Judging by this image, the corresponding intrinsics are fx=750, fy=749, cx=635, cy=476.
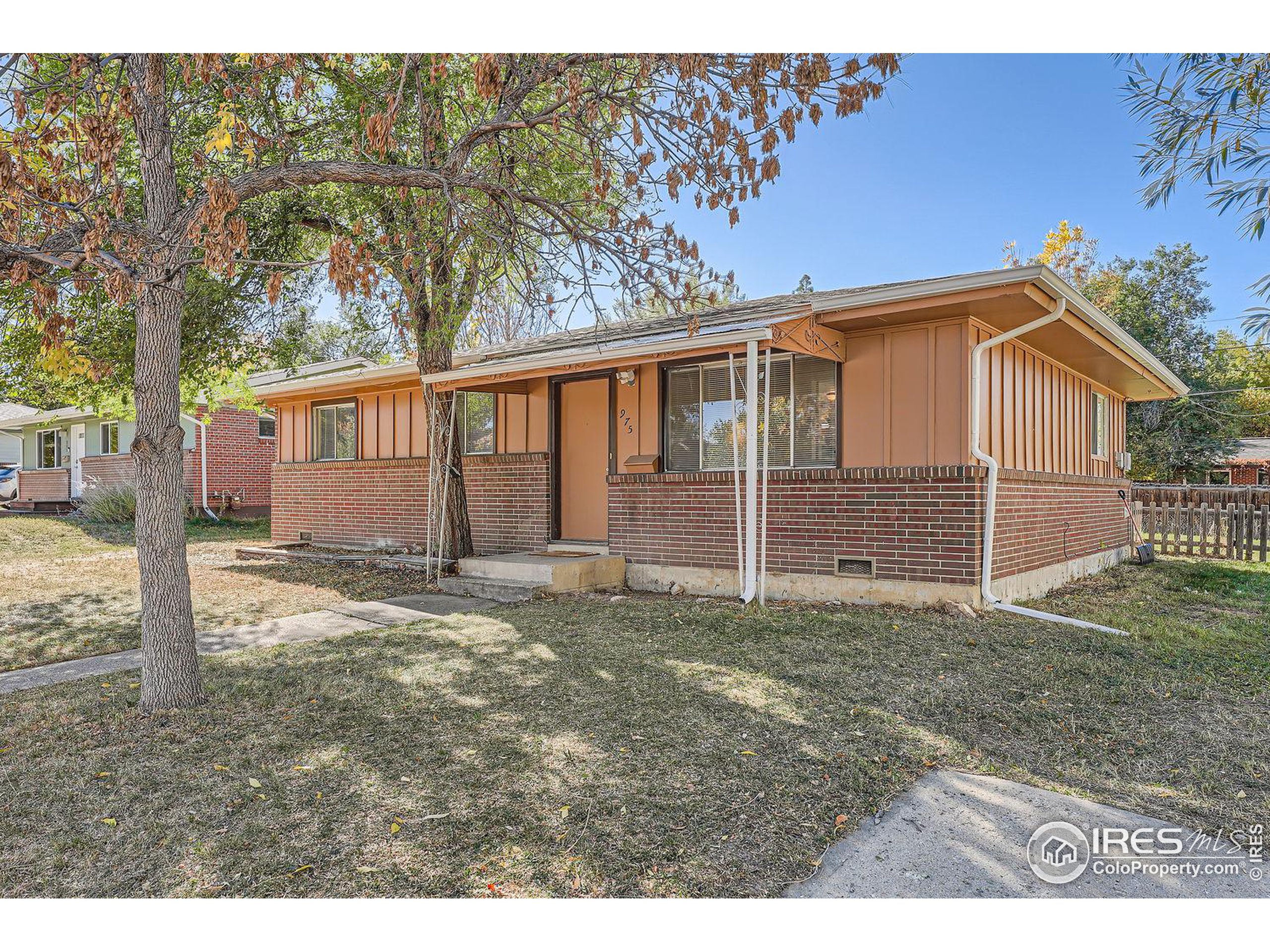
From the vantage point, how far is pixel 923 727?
386 centimetres

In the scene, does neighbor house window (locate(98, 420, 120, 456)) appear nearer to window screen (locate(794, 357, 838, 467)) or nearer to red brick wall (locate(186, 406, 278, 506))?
red brick wall (locate(186, 406, 278, 506))

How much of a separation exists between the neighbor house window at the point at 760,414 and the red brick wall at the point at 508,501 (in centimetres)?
218

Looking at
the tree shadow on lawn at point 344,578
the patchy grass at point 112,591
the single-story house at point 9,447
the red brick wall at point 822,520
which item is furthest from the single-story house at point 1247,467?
the single-story house at point 9,447

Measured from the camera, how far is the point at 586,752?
3.53 metres

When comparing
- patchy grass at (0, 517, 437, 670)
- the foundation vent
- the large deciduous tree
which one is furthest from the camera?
the foundation vent

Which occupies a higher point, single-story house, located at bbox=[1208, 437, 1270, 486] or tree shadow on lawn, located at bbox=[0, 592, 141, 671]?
single-story house, located at bbox=[1208, 437, 1270, 486]

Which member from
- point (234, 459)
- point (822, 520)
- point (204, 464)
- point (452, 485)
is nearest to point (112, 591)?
point (452, 485)

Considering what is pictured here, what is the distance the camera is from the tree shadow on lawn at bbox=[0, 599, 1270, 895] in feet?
8.36

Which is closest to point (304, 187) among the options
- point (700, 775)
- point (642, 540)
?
point (642, 540)

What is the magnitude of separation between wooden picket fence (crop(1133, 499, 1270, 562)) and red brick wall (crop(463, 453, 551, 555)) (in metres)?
11.0

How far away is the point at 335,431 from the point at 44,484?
20488mm

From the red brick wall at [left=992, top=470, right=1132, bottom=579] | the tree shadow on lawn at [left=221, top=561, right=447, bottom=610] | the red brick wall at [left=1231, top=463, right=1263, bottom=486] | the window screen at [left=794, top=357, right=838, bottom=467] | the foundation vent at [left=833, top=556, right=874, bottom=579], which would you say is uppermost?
the window screen at [left=794, top=357, right=838, bottom=467]

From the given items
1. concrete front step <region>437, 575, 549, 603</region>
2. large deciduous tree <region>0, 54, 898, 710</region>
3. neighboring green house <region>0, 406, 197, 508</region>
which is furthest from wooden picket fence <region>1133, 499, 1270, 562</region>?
neighboring green house <region>0, 406, 197, 508</region>

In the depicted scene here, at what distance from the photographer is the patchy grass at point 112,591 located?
618cm
